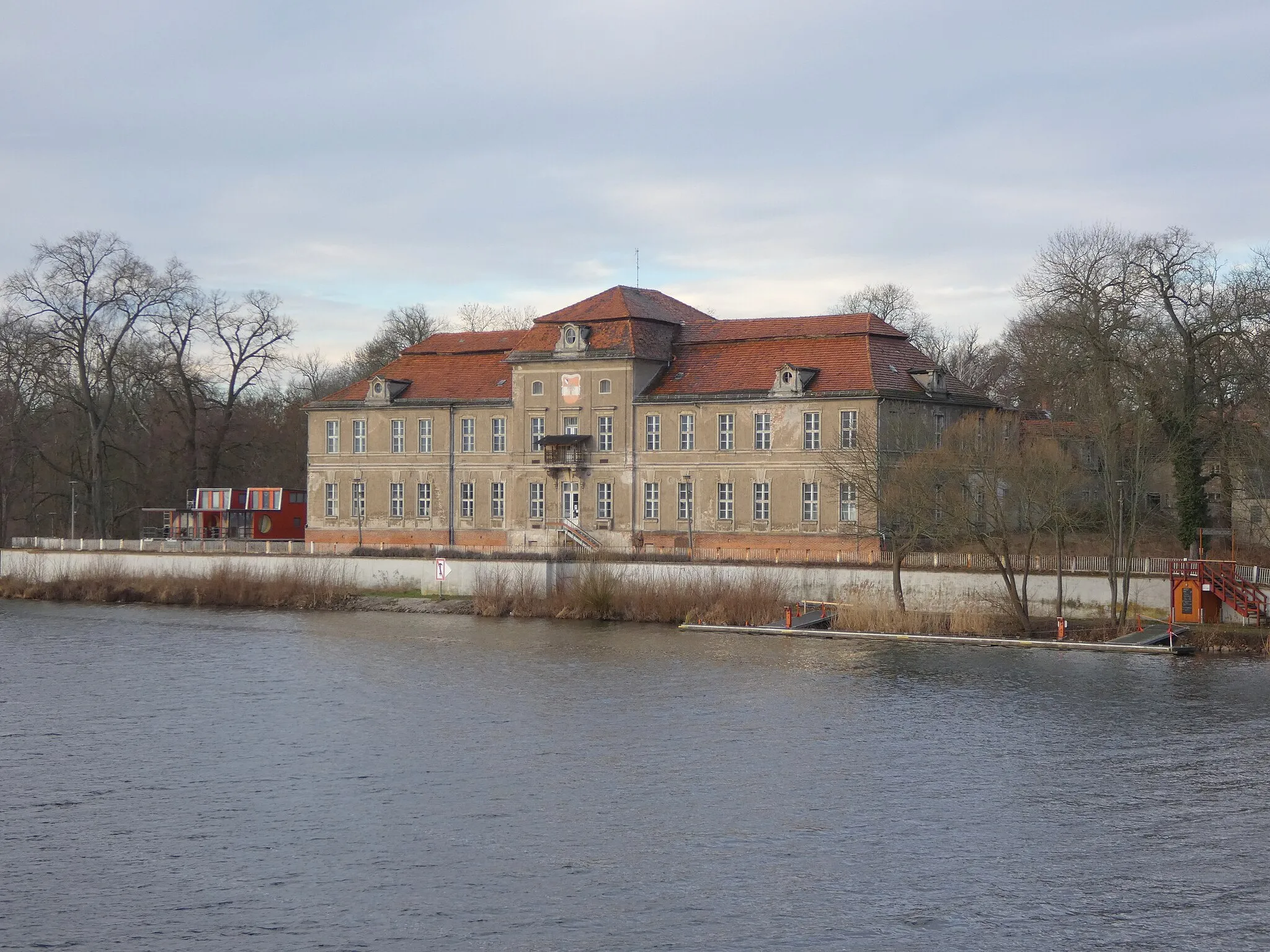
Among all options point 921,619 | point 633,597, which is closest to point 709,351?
point 633,597

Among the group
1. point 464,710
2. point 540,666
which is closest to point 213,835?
point 464,710

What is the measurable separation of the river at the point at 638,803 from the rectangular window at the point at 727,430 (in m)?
19.7

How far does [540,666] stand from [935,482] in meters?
14.7

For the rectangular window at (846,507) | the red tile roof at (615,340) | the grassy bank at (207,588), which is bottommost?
the grassy bank at (207,588)

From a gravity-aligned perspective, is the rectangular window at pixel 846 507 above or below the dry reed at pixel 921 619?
above

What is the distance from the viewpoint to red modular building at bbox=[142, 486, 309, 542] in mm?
73000

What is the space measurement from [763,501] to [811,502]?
6.83 ft

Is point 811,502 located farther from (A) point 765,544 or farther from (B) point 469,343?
(B) point 469,343

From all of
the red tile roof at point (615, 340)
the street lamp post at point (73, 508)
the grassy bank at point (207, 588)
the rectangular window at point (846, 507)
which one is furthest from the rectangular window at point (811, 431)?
the street lamp post at point (73, 508)

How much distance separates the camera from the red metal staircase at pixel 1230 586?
4253 cm

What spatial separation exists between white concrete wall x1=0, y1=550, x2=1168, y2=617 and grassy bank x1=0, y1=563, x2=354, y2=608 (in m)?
0.29

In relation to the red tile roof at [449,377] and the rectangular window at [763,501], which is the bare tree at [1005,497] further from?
the red tile roof at [449,377]

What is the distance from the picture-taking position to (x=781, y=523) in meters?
58.9

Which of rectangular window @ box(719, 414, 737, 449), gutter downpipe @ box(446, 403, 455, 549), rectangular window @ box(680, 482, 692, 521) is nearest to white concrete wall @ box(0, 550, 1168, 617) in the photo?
gutter downpipe @ box(446, 403, 455, 549)
